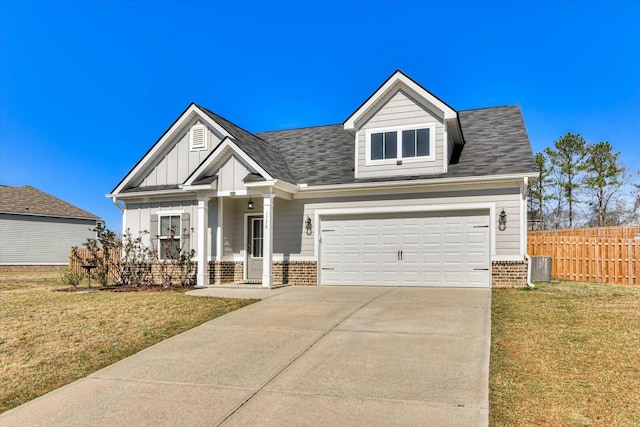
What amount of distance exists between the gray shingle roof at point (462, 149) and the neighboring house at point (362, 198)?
0.07 meters

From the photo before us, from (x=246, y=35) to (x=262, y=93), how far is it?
3247 millimetres

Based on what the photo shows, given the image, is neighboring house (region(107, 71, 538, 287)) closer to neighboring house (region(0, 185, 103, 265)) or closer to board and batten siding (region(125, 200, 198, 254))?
board and batten siding (region(125, 200, 198, 254))

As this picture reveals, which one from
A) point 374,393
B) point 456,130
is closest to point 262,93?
point 456,130

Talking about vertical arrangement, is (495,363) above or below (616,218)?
below

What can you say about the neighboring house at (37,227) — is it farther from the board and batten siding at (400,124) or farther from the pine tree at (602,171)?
the pine tree at (602,171)

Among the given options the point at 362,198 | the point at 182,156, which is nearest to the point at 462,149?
the point at 362,198

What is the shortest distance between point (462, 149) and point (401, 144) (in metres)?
2.27

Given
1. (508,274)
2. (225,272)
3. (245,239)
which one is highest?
(245,239)

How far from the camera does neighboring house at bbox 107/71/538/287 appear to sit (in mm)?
12531

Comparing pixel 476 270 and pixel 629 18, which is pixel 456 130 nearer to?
pixel 476 270

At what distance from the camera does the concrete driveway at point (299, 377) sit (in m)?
4.47

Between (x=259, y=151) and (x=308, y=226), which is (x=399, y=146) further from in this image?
(x=259, y=151)

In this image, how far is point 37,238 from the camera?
29359mm

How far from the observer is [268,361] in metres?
6.14
